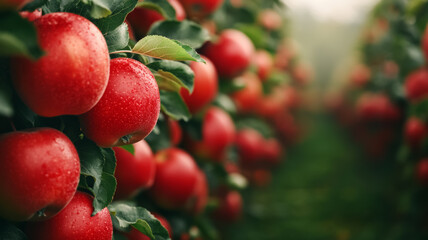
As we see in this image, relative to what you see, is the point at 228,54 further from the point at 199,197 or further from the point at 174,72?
the point at 174,72

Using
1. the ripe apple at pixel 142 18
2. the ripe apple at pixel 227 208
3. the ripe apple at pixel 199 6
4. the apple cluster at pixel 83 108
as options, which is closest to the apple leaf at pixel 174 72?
the apple cluster at pixel 83 108

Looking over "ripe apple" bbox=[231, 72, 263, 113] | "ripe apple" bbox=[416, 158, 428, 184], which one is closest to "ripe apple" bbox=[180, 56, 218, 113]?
"ripe apple" bbox=[231, 72, 263, 113]

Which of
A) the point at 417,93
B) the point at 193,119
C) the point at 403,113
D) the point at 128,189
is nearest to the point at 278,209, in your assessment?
the point at 403,113

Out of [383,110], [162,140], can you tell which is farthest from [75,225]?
[383,110]

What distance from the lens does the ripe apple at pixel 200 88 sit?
1555mm

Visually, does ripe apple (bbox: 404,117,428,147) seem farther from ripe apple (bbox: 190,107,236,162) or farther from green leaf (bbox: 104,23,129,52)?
green leaf (bbox: 104,23,129,52)

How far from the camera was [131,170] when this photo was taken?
1.25 meters

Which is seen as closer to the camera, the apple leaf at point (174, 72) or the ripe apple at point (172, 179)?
the apple leaf at point (174, 72)

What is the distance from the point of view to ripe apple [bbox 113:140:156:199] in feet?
4.11

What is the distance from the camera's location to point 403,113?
4.23m

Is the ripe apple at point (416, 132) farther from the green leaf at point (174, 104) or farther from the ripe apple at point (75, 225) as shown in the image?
the ripe apple at point (75, 225)

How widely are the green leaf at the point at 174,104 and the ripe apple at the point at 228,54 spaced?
Answer: 2.19ft

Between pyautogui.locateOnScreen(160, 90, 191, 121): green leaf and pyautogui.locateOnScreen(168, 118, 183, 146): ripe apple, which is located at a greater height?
pyautogui.locateOnScreen(160, 90, 191, 121): green leaf

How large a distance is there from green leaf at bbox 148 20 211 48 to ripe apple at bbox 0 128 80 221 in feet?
1.74
